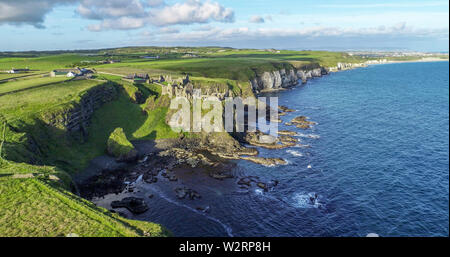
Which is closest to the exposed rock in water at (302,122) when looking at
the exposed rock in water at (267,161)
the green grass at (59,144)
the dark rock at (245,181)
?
the exposed rock in water at (267,161)

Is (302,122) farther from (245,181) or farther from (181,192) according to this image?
(181,192)

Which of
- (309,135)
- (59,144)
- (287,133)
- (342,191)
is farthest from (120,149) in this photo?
(309,135)

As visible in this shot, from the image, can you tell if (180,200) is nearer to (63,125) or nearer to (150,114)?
(63,125)

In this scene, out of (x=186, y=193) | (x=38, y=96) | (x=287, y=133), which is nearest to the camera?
(x=186, y=193)

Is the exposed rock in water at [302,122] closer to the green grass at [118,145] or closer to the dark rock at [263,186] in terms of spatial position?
the dark rock at [263,186]

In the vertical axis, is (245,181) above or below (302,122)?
below

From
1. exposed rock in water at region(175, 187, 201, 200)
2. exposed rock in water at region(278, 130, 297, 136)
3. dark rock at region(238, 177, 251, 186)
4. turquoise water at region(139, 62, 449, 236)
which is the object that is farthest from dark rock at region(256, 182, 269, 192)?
exposed rock in water at region(278, 130, 297, 136)
